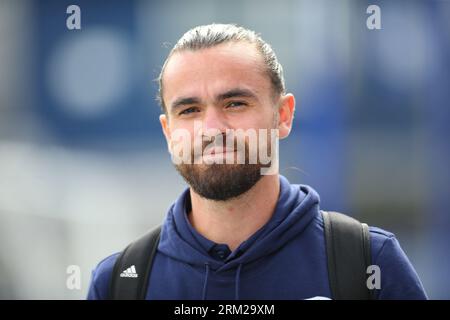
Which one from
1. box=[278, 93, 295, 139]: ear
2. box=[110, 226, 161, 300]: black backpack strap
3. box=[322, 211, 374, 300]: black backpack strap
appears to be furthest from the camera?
box=[278, 93, 295, 139]: ear

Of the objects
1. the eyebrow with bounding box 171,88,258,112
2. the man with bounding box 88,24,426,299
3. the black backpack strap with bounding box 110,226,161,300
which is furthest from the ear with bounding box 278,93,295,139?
the black backpack strap with bounding box 110,226,161,300

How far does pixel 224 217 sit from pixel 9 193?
42.9 inches

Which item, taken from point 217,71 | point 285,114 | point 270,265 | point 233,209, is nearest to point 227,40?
point 217,71

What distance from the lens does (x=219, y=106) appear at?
150 centimetres

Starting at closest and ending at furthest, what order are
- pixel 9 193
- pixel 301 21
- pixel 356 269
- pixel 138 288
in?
pixel 356 269 → pixel 138 288 → pixel 301 21 → pixel 9 193

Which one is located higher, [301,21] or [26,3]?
[26,3]

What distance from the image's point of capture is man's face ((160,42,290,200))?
1500 millimetres

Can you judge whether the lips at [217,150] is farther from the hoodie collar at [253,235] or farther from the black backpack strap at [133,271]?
the black backpack strap at [133,271]

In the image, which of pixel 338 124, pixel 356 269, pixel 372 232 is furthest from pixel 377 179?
pixel 356 269

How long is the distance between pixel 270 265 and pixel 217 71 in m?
0.62

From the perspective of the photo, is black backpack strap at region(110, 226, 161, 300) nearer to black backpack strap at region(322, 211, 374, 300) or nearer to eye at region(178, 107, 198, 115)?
eye at region(178, 107, 198, 115)

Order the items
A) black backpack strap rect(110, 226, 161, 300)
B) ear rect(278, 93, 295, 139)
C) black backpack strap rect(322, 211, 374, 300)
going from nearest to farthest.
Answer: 1. black backpack strap rect(322, 211, 374, 300)
2. black backpack strap rect(110, 226, 161, 300)
3. ear rect(278, 93, 295, 139)

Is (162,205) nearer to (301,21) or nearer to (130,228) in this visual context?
(130,228)

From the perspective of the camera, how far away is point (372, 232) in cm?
154
